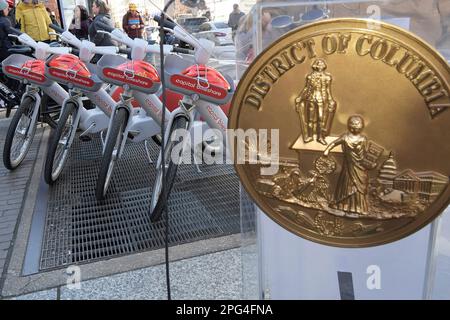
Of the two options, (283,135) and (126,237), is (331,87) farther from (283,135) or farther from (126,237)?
(126,237)

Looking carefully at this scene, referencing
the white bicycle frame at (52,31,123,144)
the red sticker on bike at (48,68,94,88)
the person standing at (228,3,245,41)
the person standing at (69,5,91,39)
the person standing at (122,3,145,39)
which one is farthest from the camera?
the person standing at (69,5,91,39)

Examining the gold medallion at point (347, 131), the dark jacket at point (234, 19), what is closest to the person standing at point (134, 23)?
the dark jacket at point (234, 19)

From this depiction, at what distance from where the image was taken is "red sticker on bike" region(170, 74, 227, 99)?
3.05m

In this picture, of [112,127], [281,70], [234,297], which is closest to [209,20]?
[281,70]

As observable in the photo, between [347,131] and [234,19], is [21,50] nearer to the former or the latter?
[234,19]

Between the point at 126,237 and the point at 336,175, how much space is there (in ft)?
7.88

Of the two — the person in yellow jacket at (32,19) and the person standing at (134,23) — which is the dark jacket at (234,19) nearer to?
the person standing at (134,23)

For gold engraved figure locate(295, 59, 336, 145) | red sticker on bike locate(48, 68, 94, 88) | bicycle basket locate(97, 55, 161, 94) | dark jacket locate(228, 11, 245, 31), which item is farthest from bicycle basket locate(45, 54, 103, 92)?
gold engraved figure locate(295, 59, 336, 145)

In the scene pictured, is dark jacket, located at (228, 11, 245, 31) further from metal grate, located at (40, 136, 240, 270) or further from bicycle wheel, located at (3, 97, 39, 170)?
bicycle wheel, located at (3, 97, 39, 170)

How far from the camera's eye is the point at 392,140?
1.09m

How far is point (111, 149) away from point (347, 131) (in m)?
2.78

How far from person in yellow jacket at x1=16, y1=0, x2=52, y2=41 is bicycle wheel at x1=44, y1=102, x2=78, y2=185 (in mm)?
4191

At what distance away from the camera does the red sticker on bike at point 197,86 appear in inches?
120
